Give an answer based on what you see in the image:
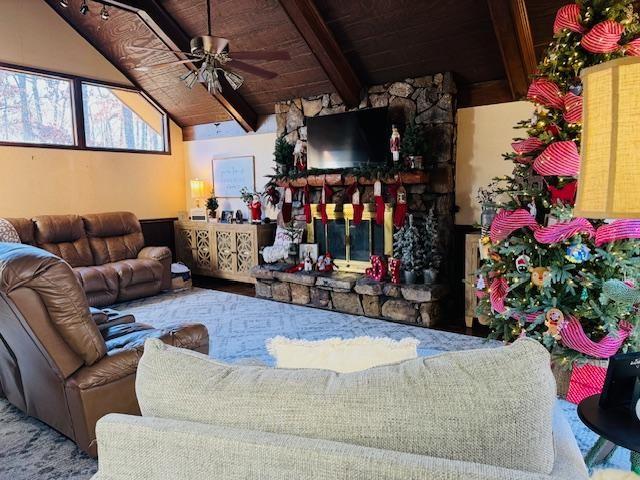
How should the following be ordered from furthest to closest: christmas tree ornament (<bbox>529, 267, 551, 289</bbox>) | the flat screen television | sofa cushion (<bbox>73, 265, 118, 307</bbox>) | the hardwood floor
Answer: sofa cushion (<bbox>73, 265, 118, 307</bbox>)
the flat screen television
the hardwood floor
christmas tree ornament (<bbox>529, 267, 551, 289</bbox>)

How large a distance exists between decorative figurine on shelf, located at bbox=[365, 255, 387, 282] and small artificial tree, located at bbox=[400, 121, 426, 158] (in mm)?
1119

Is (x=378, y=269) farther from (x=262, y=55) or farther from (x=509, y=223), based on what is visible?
(x=262, y=55)

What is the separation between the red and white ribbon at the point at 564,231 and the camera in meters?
2.21

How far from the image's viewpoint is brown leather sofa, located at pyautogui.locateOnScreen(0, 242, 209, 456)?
5.76ft

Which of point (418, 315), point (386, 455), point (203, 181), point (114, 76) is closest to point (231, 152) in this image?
point (203, 181)

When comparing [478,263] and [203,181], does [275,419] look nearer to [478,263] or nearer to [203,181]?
[478,263]

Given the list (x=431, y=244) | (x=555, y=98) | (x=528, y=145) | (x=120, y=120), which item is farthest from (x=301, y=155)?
(x=555, y=98)

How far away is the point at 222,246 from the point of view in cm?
613

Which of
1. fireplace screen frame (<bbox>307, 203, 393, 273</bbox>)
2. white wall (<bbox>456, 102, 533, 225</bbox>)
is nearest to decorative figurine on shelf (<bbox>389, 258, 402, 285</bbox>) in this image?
fireplace screen frame (<bbox>307, 203, 393, 273</bbox>)

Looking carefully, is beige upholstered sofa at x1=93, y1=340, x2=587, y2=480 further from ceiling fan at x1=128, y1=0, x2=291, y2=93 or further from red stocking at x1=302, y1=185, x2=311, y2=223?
red stocking at x1=302, y1=185, x2=311, y2=223

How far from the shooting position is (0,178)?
5070 millimetres

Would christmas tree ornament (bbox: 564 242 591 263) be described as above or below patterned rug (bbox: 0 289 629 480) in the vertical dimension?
above

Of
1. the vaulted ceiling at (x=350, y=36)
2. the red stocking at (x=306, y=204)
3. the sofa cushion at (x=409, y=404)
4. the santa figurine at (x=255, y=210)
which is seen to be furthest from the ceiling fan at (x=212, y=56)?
the sofa cushion at (x=409, y=404)

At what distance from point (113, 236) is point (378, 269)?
3.57 m
